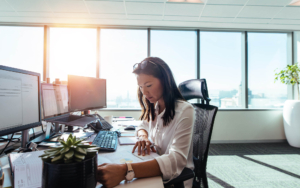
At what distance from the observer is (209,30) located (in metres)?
3.37

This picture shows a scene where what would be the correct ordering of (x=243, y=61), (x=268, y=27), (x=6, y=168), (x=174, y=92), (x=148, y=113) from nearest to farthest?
(x=6, y=168)
(x=174, y=92)
(x=148, y=113)
(x=268, y=27)
(x=243, y=61)

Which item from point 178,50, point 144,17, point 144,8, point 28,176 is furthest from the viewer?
Result: point 178,50

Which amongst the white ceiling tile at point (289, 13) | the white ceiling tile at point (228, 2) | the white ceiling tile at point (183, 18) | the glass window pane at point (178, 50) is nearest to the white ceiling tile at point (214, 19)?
the white ceiling tile at point (183, 18)

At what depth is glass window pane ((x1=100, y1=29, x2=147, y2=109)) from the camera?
3326 mm

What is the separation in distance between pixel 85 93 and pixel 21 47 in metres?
2.73

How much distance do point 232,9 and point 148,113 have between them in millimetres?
2449

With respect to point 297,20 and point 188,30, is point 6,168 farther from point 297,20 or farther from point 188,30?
point 297,20

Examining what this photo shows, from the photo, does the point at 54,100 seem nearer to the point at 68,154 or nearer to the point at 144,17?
the point at 68,154

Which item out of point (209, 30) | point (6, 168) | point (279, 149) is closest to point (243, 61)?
point (209, 30)

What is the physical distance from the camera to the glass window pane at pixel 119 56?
333 centimetres

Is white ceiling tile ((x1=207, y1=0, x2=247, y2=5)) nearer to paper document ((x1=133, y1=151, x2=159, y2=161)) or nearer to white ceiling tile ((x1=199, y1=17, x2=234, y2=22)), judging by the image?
white ceiling tile ((x1=199, y1=17, x2=234, y2=22))

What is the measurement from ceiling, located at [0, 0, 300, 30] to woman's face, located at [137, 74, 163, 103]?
1960mm

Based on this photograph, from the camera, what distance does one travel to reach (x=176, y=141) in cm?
77

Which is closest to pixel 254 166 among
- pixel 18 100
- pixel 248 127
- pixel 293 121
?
pixel 248 127
